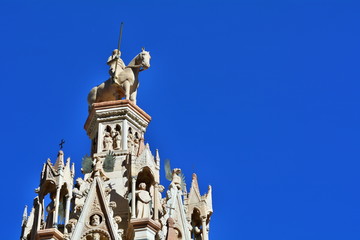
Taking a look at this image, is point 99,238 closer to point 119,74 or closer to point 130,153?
point 130,153

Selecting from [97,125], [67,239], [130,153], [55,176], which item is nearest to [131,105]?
[97,125]

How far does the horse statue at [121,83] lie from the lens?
34000 millimetres

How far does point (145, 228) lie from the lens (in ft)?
86.3

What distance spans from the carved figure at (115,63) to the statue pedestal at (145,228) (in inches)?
367

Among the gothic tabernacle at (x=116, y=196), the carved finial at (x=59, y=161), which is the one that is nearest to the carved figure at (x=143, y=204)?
the gothic tabernacle at (x=116, y=196)

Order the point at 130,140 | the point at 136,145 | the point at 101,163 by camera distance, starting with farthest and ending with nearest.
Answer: the point at 130,140
the point at 136,145
the point at 101,163

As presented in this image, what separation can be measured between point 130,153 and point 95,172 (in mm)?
1951

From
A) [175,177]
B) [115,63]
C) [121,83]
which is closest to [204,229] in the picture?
[175,177]

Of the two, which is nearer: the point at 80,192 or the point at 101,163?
the point at 80,192

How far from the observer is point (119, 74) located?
34.4 metres

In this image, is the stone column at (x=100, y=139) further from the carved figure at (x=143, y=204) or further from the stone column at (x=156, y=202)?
the carved figure at (x=143, y=204)

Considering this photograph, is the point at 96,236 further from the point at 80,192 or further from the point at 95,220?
the point at 80,192

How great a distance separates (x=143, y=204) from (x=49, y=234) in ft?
10.8

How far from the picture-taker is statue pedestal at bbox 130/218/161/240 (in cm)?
2619
